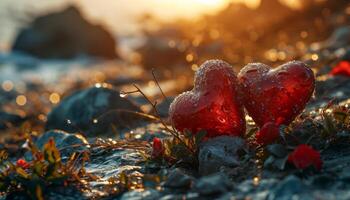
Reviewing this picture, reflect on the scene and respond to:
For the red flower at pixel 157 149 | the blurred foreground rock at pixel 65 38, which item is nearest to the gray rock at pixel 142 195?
the red flower at pixel 157 149

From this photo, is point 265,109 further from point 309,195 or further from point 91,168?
point 91,168

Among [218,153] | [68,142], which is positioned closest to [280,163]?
[218,153]

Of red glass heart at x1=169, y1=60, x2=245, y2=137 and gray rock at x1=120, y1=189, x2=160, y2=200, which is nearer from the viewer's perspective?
gray rock at x1=120, y1=189, x2=160, y2=200

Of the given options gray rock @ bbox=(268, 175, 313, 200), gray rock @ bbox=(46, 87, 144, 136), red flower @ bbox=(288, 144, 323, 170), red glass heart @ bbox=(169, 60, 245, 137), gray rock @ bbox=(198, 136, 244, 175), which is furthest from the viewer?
gray rock @ bbox=(46, 87, 144, 136)

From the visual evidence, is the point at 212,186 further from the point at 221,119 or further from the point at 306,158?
the point at 221,119

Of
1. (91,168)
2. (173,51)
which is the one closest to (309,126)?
(91,168)

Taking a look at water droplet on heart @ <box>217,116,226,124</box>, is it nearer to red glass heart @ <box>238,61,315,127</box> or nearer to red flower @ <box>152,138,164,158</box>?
red glass heart @ <box>238,61,315,127</box>

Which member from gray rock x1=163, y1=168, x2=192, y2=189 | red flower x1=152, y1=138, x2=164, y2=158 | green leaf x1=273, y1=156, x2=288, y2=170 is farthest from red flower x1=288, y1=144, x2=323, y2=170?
red flower x1=152, y1=138, x2=164, y2=158
